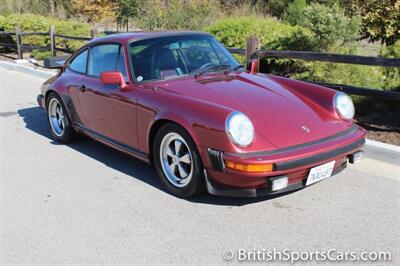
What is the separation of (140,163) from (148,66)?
1.17 metres

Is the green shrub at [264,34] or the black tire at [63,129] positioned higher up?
the green shrub at [264,34]

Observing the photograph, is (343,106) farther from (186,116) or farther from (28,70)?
(28,70)

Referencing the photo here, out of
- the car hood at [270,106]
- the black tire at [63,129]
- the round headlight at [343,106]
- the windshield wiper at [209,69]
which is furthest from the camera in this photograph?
the black tire at [63,129]

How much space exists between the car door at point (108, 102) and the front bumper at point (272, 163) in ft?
3.86

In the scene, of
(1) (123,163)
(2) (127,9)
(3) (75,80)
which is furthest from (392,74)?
(2) (127,9)

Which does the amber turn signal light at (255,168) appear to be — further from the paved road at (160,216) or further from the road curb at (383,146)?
the road curb at (383,146)

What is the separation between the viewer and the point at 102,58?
210 inches

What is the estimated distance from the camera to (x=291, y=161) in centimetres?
369

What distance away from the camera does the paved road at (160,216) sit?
3439 mm

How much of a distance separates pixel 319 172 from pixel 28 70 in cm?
1104

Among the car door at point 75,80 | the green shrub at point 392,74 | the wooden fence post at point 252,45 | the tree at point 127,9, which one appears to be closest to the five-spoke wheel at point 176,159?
the car door at point 75,80

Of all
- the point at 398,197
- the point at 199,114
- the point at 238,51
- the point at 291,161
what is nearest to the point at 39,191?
the point at 199,114

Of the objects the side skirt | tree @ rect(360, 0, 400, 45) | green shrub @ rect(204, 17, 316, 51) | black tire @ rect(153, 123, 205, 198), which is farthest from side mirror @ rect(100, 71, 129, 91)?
tree @ rect(360, 0, 400, 45)

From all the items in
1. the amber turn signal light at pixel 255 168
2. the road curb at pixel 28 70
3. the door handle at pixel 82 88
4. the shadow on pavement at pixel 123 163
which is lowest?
the road curb at pixel 28 70
